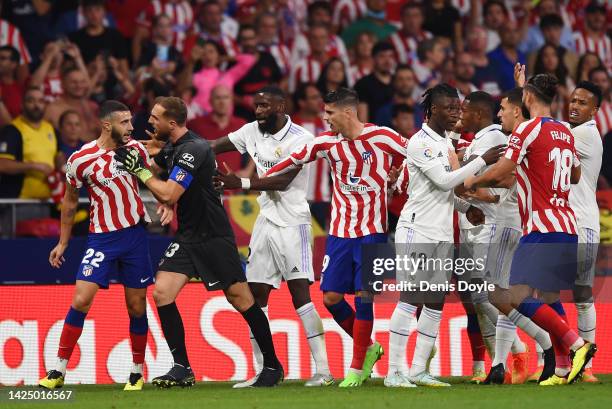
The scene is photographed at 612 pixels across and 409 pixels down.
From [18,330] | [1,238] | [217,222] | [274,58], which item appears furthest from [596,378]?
[274,58]

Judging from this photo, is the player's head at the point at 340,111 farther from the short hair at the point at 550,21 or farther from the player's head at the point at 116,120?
the short hair at the point at 550,21

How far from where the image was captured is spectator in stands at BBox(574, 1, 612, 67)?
19109 mm

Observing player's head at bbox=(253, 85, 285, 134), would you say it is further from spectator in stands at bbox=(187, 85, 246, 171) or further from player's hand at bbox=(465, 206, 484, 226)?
spectator in stands at bbox=(187, 85, 246, 171)

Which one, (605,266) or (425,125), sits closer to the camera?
(425,125)

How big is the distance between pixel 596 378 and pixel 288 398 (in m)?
3.09

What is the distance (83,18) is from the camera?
16.3 meters

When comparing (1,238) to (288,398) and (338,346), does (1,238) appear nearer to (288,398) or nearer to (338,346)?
(338,346)

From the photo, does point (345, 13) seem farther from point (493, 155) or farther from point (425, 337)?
point (425, 337)

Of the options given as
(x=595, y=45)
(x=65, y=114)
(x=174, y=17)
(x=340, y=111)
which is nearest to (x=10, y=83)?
(x=65, y=114)

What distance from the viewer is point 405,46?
18141 mm

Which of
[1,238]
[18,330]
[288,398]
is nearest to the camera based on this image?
[288,398]

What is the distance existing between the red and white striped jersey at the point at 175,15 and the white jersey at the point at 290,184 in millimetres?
6146

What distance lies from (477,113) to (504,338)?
1.90 meters

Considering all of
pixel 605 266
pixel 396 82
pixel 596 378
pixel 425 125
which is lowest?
pixel 596 378
